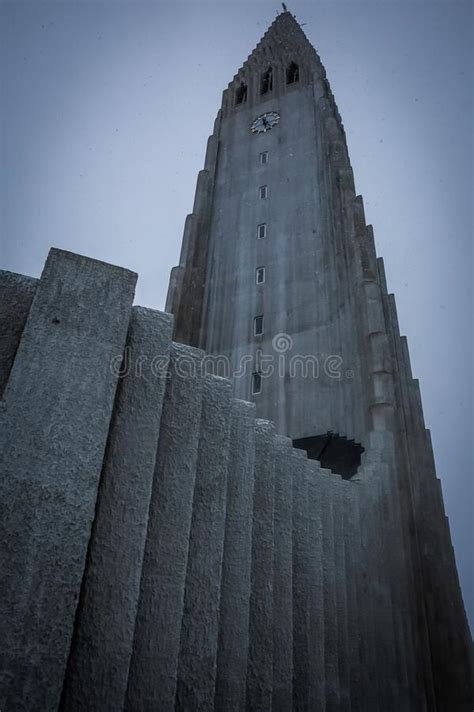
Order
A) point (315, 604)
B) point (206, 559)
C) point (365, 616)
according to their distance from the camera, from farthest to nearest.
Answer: point (365, 616)
point (315, 604)
point (206, 559)

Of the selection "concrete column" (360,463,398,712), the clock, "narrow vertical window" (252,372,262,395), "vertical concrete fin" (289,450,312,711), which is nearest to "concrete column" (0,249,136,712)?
"vertical concrete fin" (289,450,312,711)

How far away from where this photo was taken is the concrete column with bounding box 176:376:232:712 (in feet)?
11.0

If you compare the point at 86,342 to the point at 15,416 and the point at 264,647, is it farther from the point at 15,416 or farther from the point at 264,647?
the point at 264,647

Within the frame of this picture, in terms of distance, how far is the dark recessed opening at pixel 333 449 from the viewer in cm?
1706

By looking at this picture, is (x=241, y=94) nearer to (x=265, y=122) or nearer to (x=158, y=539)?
(x=265, y=122)

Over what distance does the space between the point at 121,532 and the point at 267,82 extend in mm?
36041

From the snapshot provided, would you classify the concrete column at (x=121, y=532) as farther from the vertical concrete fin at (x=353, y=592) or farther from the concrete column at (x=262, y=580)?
the vertical concrete fin at (x=353, y=592)

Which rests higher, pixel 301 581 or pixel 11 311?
pixel 11 311

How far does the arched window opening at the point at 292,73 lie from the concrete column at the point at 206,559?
33.0 m

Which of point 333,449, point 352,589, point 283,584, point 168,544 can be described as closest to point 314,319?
point 333,449

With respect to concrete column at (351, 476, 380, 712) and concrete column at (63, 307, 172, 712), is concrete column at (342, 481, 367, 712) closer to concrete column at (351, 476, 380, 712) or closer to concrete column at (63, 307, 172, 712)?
concrete column at (351, 476, 380, 712)

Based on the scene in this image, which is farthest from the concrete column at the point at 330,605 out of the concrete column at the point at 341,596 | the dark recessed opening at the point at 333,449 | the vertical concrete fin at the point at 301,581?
the dark recessed opening at the point at 333,449

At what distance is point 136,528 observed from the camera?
9.89 ft

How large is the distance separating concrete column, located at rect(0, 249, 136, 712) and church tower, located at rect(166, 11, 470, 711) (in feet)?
35.5
